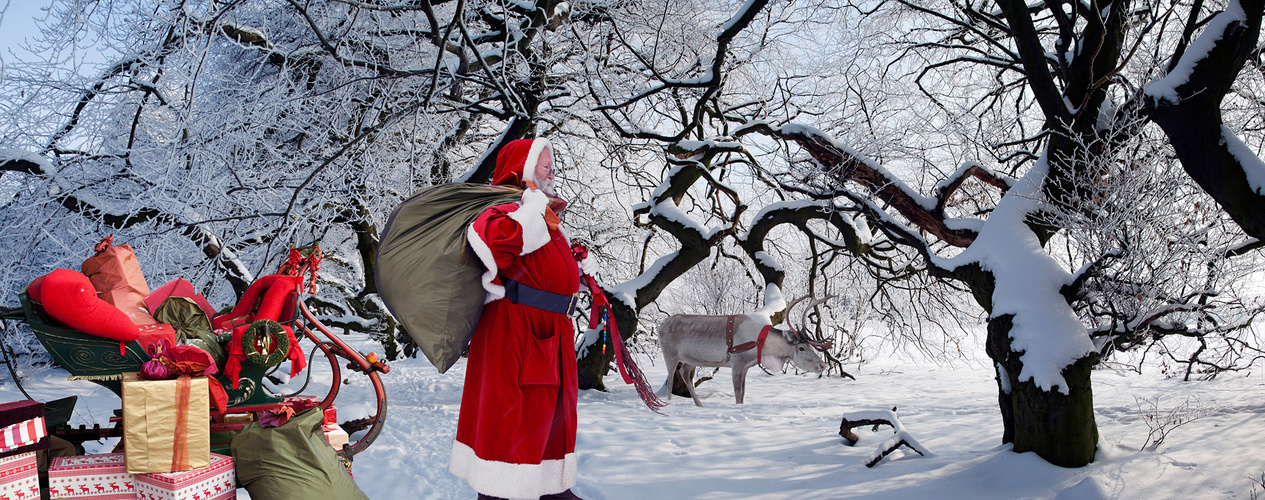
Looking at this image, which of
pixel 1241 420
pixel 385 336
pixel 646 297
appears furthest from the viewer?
pixel 385 336

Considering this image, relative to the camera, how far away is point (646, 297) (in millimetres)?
7680

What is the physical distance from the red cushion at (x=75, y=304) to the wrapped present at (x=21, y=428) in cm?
40

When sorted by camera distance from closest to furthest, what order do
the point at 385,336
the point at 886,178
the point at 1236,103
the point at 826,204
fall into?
the point at 1236,103, the point at 886,178, the point at 826,204, the point at 385,336

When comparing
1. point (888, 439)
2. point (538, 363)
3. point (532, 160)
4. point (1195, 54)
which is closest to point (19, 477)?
point (538, 363)

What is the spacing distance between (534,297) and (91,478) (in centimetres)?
154

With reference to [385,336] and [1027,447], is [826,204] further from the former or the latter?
[385,336]

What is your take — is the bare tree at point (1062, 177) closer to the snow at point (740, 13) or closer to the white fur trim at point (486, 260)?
the snow at point (740, 13)

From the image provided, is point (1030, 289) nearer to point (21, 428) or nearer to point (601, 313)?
point (601, 313)

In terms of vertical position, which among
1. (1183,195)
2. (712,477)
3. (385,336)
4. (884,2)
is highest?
(884,2)

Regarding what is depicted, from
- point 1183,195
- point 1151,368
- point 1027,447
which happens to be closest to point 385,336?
point 1027,447

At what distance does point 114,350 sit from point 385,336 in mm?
8248

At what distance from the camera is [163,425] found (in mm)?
1994

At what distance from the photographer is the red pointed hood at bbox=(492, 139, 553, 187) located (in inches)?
114

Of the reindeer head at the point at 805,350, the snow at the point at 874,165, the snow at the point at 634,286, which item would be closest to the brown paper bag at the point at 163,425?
the snow at the point at 874,165
